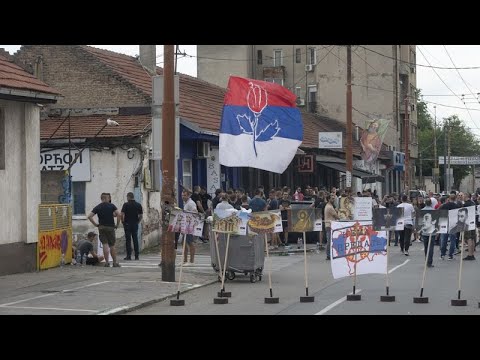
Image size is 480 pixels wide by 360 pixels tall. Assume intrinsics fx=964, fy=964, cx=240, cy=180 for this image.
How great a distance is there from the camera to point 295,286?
19188mm

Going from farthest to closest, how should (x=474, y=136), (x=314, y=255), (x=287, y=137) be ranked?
(x=474, y=136) → (x=314, y=255) → (x=287, y=137)

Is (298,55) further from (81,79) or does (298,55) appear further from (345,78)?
(81,79)

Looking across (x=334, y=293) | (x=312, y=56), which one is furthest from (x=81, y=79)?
(x=312, y=56)

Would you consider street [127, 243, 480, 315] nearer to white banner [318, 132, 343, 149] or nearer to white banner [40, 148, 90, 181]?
white banner [40, 148, 90, 181]

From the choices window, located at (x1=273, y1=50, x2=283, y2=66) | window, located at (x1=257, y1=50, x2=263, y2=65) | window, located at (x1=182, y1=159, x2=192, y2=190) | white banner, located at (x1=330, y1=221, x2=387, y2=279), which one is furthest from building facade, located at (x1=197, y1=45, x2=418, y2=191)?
white banner, located at (x1=330, y1=221, x2=387, y2=279)

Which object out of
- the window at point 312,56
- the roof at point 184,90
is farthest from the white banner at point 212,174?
the window at point 312,56

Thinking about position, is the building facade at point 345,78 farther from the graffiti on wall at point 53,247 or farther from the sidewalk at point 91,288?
the sidewalk at point 91,288

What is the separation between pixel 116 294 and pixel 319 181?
3402 centimetres

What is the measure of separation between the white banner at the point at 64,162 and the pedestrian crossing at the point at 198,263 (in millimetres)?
3528

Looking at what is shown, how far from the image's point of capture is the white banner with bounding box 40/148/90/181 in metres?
28.9

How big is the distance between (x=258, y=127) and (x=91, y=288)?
25.3 ft

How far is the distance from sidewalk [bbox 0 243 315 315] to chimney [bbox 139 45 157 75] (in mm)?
13673
